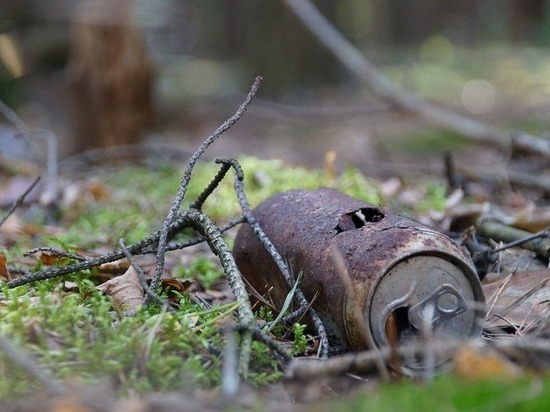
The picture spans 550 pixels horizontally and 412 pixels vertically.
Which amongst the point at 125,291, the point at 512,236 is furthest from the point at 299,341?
the point at 512,236

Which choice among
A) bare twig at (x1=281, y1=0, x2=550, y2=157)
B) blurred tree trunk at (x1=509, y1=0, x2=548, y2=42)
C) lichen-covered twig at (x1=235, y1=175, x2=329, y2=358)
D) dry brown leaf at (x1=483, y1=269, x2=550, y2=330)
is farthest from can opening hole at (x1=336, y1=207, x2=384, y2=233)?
blurred tree trunk at (x1=509, y1=0, x2=548, y2=42)

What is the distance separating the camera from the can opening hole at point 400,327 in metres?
1.70

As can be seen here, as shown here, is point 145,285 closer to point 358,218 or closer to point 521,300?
point 358,218

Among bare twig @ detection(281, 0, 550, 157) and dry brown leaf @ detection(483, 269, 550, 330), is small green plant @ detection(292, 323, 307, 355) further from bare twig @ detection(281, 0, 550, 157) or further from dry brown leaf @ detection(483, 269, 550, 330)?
bare twig @ detection(281, 0, 550, 157)

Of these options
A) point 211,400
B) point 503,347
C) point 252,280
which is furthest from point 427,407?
point 252,280

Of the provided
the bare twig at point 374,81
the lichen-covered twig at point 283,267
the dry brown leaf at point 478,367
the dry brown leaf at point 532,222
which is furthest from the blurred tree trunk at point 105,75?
the dry brown leaf at point 478,367

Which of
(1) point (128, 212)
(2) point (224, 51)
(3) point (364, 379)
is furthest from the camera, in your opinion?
(2) point (224, 51)

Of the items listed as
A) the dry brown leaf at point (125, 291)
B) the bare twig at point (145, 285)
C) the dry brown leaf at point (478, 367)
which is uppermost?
the dry brown leaf at point (478, 367)

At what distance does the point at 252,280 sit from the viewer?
7.66 ft

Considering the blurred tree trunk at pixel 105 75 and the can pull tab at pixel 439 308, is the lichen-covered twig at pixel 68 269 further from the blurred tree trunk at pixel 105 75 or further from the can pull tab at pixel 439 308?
the blurred tree trunk at pixel 105 75

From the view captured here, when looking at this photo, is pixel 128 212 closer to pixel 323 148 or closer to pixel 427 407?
pixel 427 407

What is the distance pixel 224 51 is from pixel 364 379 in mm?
10775

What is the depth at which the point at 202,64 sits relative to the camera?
40.5ft

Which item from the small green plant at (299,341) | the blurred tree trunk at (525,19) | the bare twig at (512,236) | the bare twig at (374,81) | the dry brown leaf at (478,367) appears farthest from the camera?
the blurred tree trunk at (525,19)
